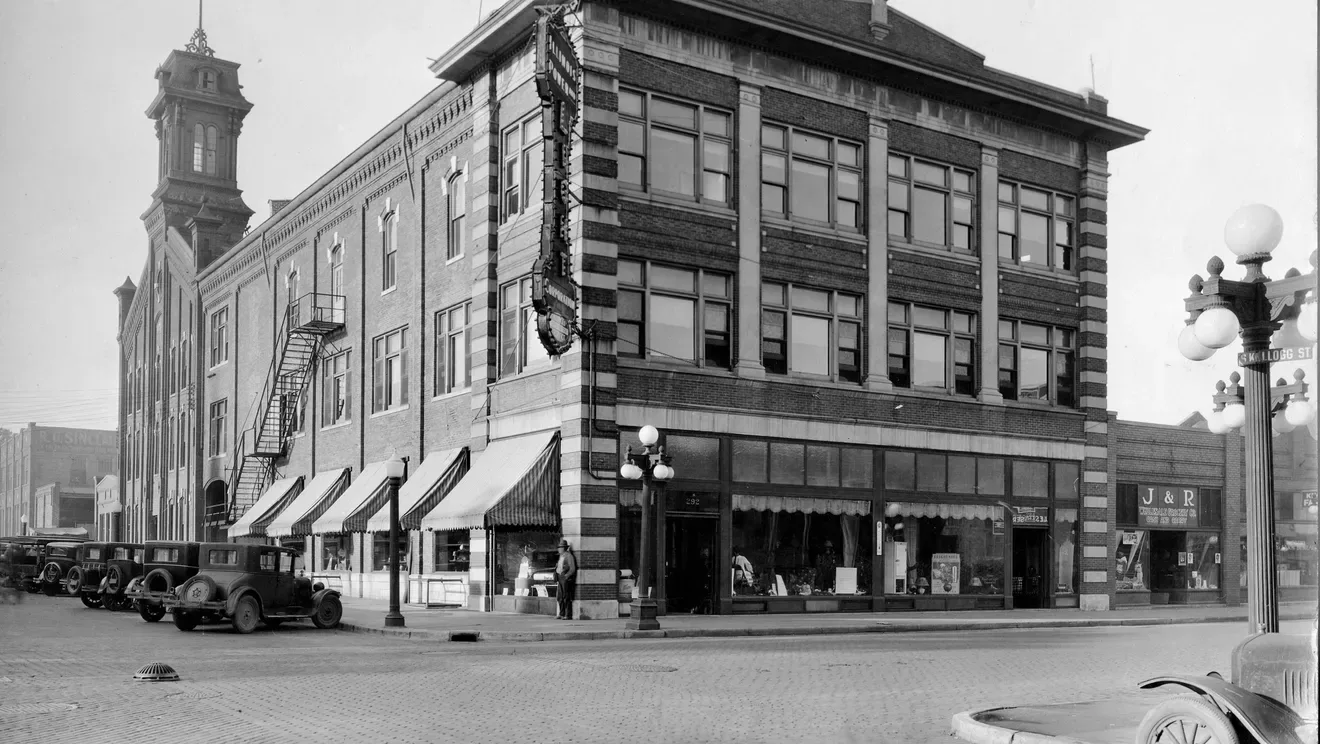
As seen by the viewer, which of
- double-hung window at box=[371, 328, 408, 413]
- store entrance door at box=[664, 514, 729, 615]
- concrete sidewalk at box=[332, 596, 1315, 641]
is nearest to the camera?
concrete sidewalk at box=[332, 596, 1315, 641]

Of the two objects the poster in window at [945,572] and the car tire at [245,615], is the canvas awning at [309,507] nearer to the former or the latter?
the car tire at [245,615]

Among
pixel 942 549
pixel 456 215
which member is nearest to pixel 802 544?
pixel 942 549

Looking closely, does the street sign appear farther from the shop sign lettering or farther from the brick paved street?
the shop sign lettering

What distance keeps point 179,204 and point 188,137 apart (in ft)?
42.5

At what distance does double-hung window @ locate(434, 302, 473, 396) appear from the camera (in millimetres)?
31406

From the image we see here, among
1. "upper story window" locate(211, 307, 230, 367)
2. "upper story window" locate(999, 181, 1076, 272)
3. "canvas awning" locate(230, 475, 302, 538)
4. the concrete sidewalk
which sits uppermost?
"upper story window" locate(999, 181, 1076, 272)

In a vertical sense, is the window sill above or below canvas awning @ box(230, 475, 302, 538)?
above

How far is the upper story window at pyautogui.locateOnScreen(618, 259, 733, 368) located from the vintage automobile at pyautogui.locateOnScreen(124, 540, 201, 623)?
10.2 metres

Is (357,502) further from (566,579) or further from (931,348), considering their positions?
(931,348)

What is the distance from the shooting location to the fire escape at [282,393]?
4006 cm

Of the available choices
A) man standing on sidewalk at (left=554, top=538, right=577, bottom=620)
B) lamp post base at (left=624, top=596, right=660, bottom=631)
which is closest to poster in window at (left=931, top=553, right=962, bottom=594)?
man standing on sidewalk at (left=554, top=538, right=577, bottom=620)

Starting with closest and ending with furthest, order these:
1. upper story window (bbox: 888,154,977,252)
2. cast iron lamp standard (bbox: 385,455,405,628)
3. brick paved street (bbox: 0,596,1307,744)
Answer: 1. brick paved street (bbox: 0,596,1307,744)
2. cast iron lamp standard (bbox: 385,455,405,628)
3. upper story window (bbox: 888,154,977,252)

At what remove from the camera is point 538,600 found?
2706cm

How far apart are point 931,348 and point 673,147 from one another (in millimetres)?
8839
